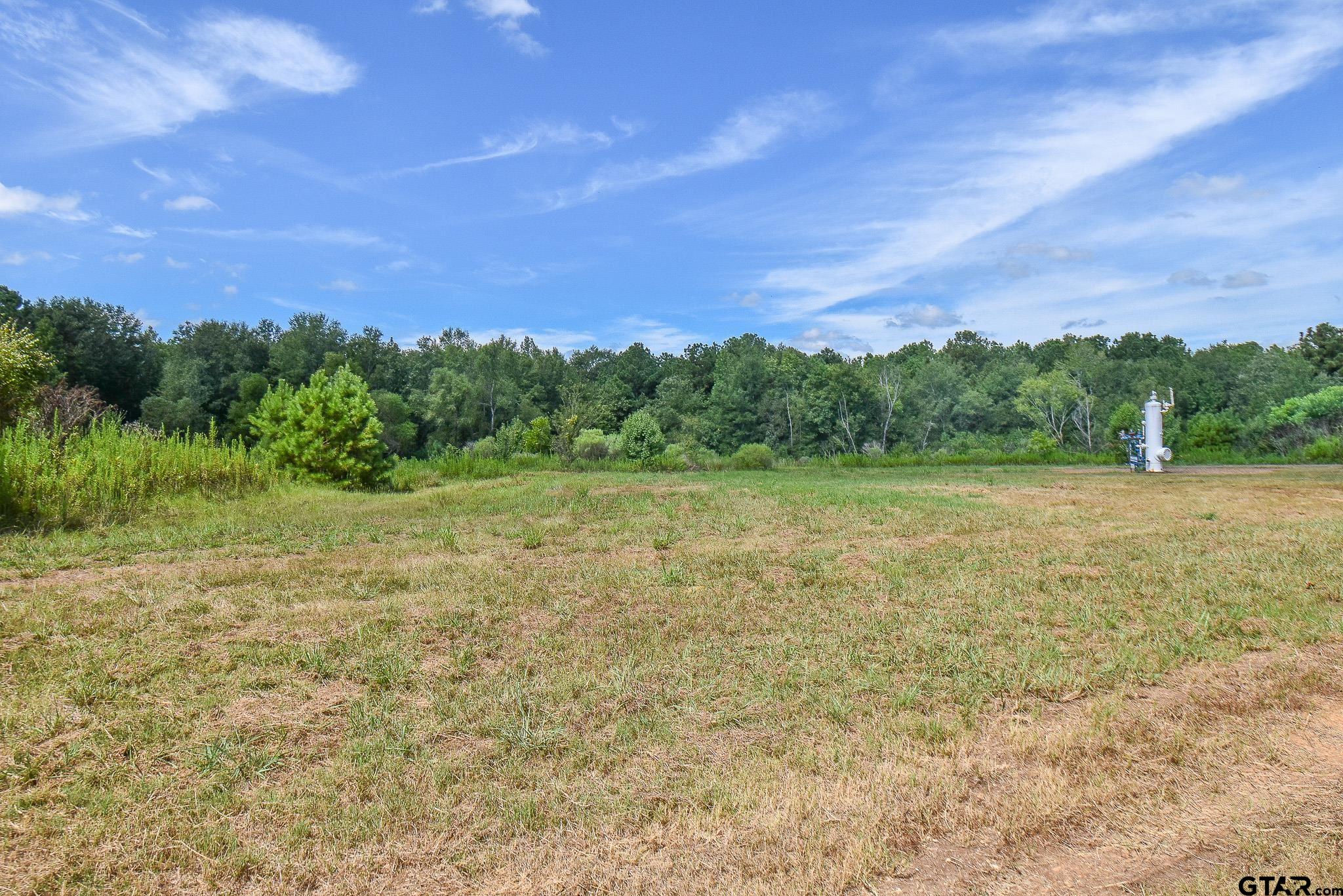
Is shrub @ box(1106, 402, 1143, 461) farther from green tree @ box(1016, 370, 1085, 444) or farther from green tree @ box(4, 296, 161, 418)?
green tree @ box(4, 296, 161, 418)

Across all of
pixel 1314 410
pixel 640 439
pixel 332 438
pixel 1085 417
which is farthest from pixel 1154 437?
pixel 1085 417

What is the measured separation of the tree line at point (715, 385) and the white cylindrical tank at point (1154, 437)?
542 inches

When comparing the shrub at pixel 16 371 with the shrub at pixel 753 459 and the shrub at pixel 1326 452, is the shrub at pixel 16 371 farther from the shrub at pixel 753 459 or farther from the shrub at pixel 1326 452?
the shrub at pixel 1326 452

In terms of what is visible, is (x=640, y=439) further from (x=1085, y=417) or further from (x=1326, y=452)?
(x=1085, y=417)

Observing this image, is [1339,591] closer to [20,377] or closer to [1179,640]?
[1179,640]

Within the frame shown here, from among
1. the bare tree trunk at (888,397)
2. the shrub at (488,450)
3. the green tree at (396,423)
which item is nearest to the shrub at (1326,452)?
the shrub at (488,450)

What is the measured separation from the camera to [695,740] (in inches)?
115

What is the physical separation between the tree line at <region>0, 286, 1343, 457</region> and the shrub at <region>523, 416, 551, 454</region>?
869 millimetres

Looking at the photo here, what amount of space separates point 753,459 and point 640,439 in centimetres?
682

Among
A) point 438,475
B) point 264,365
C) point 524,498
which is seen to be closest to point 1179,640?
point 524,498

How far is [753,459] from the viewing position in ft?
69.9

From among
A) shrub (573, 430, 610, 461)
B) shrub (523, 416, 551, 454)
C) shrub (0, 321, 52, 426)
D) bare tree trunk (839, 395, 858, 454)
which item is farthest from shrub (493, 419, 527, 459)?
bare tree trunk (839, 395, 858, 454)

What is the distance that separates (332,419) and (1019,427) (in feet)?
116

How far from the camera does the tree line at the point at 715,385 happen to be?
112 ft
